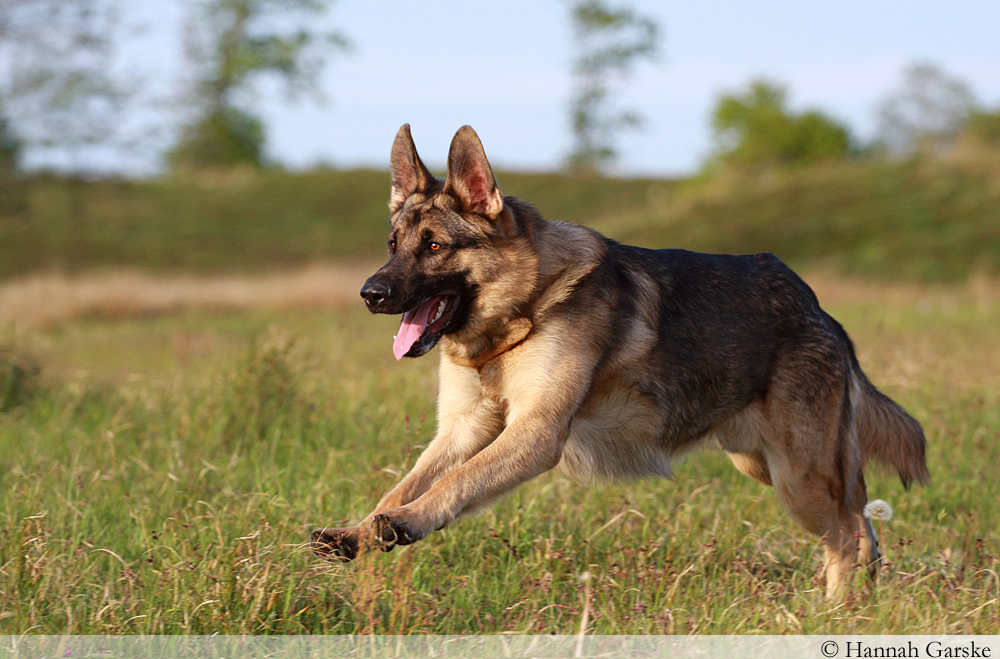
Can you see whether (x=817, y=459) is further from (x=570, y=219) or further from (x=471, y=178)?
(x=570, y=219)

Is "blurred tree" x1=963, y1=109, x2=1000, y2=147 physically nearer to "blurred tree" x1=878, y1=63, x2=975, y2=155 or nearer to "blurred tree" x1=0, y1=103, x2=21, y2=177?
"blurred tree" x1=878, y1=63, x2=975, y2=155

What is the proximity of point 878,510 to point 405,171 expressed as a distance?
2931 mm

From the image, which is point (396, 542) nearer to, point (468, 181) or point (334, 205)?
point (468, 181)

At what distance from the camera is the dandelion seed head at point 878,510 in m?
4.15

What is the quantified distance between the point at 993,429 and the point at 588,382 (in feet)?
14.3

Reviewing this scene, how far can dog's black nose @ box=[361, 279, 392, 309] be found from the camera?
3.59 meters

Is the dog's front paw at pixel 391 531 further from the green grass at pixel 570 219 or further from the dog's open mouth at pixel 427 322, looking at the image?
the green grass at pixel 570 219

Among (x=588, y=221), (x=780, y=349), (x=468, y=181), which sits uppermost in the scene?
(x=468, y=181)

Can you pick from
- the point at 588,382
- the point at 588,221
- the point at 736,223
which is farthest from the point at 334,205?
the point at 588,382

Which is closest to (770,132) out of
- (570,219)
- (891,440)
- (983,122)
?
(983,122)

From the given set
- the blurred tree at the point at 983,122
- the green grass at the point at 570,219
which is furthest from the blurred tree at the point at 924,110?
the green grass at the point at 570,219

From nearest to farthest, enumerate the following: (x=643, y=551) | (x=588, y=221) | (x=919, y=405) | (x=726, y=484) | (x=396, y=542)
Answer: (x=396, y=542), (x=643, y=551), (x=726, y=484), (x=919, y=405), (x=588, y=221)

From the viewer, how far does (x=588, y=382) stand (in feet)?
12.6

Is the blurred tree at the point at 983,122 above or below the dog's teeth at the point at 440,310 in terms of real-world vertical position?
above
